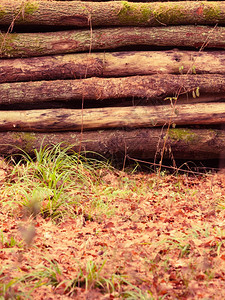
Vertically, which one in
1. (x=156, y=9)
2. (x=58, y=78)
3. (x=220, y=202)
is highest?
(x=156, y=9)

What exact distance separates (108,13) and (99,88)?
109 cm

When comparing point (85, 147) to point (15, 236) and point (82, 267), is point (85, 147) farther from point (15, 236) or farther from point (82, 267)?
point (82, 267)

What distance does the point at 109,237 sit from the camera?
3176 millimetres

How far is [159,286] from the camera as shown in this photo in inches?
92.0

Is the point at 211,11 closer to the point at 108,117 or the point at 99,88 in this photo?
the point at 99,88

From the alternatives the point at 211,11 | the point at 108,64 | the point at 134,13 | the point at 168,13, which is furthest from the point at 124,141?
the point at 211,11

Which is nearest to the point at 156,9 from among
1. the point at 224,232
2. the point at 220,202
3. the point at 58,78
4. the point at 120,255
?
the point at 58,78

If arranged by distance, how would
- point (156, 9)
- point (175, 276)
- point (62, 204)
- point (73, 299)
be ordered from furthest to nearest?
1. point (156, 9)
2. point (62, 204)
3. point (175, 276)
4. point (73, 299)

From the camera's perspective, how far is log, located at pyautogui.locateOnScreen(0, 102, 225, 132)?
4.88m


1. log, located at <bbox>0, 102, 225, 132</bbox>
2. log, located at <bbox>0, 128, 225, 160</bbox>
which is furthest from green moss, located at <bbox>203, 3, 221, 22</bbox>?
log, located at <bbox>0, 128, 225, 160</bbox>

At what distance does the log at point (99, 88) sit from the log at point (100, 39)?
1.58ft

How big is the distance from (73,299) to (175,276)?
772 mm

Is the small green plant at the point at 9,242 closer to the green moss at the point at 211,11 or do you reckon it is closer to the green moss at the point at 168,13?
the green moss at the point at 168,13

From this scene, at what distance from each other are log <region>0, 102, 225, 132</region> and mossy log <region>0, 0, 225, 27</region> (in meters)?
1.25
